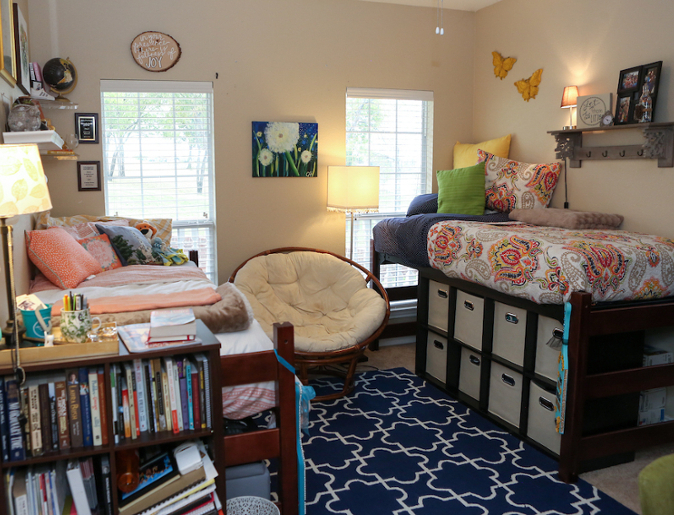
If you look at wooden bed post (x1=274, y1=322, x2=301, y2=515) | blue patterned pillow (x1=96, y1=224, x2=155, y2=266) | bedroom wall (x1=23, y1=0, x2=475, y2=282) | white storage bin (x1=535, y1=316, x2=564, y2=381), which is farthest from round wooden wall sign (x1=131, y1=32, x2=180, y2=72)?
white storage bin (x1=535, y1=316, x2=564, y2=381)

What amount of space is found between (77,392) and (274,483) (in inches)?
47.2

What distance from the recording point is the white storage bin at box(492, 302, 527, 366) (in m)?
2.81

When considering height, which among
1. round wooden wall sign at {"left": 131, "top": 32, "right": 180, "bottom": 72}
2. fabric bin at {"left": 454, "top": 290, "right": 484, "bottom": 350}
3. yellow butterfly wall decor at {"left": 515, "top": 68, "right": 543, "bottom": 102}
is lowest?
fabric bin at {"left": 454, "top": 290, "right": 484, "bottom": 350}

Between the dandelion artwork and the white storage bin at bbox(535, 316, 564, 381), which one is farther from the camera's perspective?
the dandelion artwork

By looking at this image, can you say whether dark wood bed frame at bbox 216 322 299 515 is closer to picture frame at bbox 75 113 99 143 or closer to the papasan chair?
the papasan chair

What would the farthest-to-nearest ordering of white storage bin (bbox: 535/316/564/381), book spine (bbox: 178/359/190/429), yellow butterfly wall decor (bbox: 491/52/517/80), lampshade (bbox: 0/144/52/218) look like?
yellow butterfly wall decor (bbox: 491/52/517/80) < white storage bin (bbox: 535/316/564/381) < book spine (bbox: 178/359/190/429) < lampshade (bbox: 0/144/52/218)

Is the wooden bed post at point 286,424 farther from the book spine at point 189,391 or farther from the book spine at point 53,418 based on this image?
the book spine at point 53,418

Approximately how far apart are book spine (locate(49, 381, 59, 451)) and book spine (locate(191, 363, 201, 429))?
15.1 inches

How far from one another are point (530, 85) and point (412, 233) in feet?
4.71

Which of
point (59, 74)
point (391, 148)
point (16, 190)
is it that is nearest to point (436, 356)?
point (391, 148)

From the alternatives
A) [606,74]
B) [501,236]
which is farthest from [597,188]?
[501,236]

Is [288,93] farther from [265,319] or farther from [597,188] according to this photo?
[597,188]

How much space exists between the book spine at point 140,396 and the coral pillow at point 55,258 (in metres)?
1.20

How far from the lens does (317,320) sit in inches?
153
